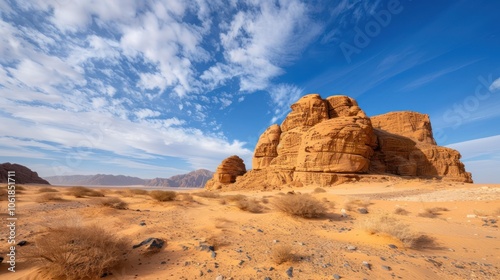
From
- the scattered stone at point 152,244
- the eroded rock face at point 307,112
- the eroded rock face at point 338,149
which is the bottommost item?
the scattered stone at point 152,244

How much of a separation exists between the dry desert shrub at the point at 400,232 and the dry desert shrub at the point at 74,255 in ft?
20.8

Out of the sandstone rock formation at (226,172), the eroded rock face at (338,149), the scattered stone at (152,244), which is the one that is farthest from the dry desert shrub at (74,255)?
the sandstone rock formation at (226,172)

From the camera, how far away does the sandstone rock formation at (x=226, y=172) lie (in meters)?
42.6

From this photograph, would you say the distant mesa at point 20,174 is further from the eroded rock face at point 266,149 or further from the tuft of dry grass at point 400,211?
the tuft of dry grass at point 400,211

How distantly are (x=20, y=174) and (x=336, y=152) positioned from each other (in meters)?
62.8

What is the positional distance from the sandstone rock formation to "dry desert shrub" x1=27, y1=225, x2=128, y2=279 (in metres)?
38.0

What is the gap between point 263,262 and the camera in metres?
4.11

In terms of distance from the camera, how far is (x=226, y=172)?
4344cm

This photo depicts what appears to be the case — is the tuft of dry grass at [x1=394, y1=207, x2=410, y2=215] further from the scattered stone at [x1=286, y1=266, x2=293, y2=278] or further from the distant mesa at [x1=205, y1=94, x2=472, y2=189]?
the distant mesa at [x1=205, y1=94, x2=472, y2=189]

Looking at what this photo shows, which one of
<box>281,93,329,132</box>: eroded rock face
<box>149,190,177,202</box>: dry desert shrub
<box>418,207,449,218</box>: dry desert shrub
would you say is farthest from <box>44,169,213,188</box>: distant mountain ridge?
<box>418,207,449,218</box>: dry desert shrub

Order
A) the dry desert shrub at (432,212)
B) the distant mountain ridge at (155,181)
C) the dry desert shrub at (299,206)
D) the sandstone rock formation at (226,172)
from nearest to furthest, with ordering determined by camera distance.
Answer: the dry desert shrub at (299,206) < the dry desert shrub at (432,212) < the sandstone rock formation at (226,172) < the distant mountain ridge at (155,181)

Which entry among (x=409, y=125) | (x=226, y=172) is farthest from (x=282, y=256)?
(x=409, y=125)

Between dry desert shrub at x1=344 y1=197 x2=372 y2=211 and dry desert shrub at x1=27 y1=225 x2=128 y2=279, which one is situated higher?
dry desert shrub at x1=344 y1=197 x2=372 y2=211

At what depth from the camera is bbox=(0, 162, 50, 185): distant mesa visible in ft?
134
